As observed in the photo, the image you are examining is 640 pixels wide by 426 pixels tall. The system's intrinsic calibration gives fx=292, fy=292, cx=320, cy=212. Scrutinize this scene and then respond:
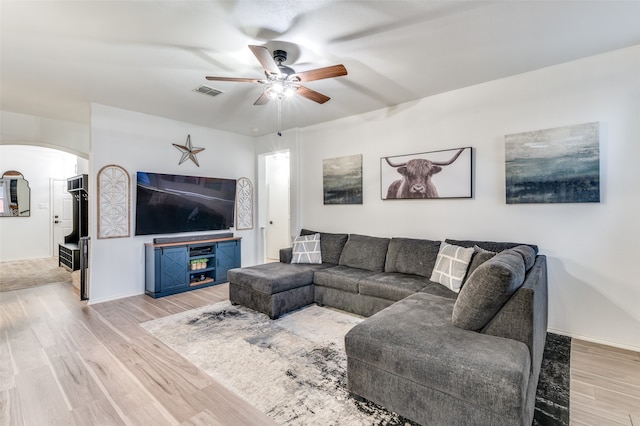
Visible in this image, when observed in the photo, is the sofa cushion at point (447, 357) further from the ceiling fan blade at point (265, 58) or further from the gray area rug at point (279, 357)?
the ceiling fan blade at point (265, 58)

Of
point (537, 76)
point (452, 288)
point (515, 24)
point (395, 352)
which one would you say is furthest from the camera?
point (537, 76)

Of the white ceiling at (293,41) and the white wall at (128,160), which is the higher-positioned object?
the white ceiling at (293,41)

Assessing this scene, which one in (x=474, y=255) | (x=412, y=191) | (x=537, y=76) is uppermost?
(x=537, y=76)

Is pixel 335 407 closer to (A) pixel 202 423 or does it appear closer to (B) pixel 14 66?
(A) pixel 202 423

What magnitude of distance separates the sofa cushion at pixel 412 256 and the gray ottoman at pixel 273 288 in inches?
40.7

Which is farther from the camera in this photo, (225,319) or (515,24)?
(225,319)

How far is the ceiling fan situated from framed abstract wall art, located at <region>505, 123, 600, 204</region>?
85.0 inches

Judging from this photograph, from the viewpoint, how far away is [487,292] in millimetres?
1756

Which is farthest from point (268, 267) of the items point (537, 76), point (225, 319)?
point (537, 76)

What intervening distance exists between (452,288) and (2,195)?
9.82 m

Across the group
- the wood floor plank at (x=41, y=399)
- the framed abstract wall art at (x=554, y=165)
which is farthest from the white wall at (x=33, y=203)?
the framed abstract wall art at (x=554, y=165)

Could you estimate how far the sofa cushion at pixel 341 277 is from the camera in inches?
137

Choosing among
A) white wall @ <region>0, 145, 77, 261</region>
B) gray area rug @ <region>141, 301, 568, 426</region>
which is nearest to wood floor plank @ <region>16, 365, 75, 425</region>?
gray area rug @ <region>141, 301, 568, 426</region>

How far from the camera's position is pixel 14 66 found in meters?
2.90
